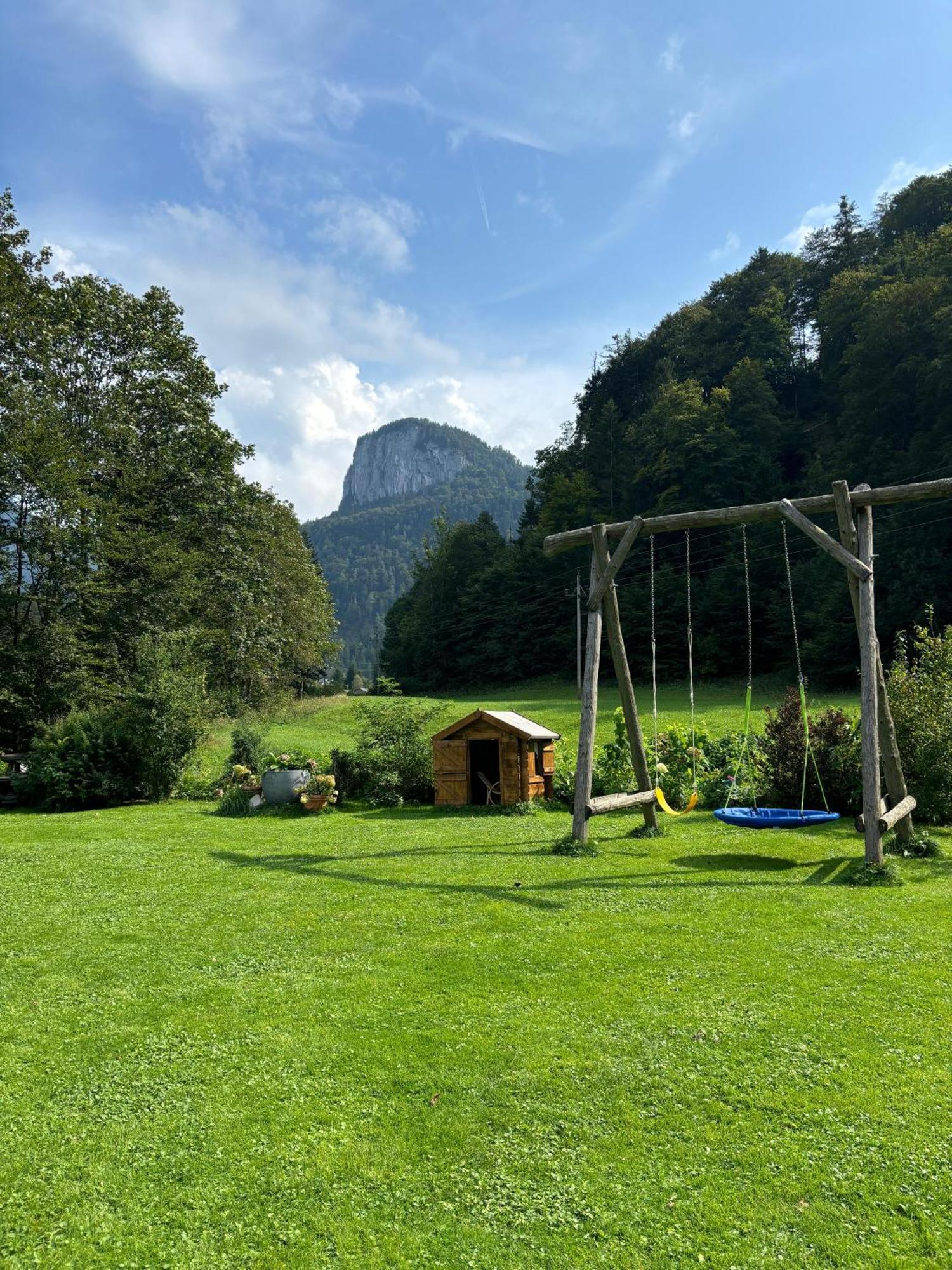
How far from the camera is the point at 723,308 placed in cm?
6369

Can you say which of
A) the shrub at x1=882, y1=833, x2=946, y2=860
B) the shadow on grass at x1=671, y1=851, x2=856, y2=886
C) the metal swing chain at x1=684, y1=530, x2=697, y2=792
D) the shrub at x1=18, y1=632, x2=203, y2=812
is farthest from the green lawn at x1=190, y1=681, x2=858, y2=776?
the shrub at x1=882, y1=833, x2=946, y2=860

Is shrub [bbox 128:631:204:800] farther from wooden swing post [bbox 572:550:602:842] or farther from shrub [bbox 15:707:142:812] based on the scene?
wooden swing post [bbox 572:550:602:842]

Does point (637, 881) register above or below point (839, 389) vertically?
below

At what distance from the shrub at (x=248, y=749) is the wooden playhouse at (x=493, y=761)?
4.98 m

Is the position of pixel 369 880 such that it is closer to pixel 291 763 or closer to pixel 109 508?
pixel 291 763

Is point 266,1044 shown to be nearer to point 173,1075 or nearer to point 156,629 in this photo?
point 173,1075

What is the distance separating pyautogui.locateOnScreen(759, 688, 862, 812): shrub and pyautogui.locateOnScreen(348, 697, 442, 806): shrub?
6689 millimetres

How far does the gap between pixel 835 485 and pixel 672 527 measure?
2.11 metres

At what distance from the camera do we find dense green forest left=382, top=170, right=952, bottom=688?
38312 mm

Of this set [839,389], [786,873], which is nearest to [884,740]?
[786,873]

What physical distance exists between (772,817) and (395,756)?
8.87 meters

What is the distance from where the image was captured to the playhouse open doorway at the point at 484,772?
50.1 feet

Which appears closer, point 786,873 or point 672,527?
point 786,873

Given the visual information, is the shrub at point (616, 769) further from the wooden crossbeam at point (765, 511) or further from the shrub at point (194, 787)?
the shrub at point (194, 787)
